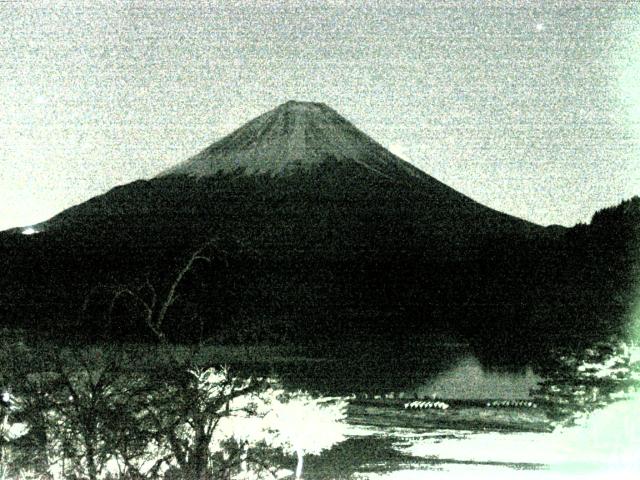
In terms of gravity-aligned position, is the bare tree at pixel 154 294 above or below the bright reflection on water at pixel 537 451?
above

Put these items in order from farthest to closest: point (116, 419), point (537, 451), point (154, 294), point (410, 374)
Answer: point (410, 374) < point (537, 451) < point (154, 294) < point (116, 419)

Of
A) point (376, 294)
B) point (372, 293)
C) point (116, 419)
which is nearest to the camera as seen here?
point (116, 419)

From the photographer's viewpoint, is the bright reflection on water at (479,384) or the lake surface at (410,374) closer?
the bright reflection on water at (479,384)

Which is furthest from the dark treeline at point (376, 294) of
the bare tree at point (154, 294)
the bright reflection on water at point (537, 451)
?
the bright reflection on water at point (537, 451)

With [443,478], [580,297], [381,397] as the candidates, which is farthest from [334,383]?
[443,478]

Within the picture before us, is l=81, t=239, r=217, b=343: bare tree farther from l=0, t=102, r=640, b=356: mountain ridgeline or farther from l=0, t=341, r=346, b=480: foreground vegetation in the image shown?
l=0, t=341, r=346, b=480: foreground vegetation

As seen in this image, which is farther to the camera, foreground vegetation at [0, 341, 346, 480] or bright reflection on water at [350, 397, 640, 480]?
bright reflection on water at [350, 397, 640, 480]

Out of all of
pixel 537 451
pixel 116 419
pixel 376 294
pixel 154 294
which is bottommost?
pixel 537 451

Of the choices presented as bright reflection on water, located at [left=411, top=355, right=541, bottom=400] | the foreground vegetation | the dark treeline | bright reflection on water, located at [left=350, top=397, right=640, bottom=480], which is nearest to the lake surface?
bright reflection on water, located at [left=411, top=355, right=541, bottom=400]

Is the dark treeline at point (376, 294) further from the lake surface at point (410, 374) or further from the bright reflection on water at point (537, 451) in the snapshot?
the bright reflection on water at point (537, 451)

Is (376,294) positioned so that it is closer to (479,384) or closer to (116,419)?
(479,384)

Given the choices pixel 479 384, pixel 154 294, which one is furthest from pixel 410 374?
pixel 154 294

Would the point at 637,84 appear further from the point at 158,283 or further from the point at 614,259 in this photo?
the point at 158,283
